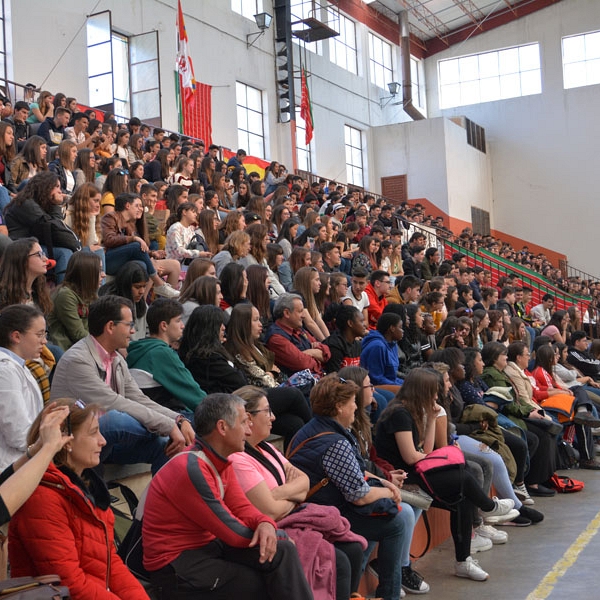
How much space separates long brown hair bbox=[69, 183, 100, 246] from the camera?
22.3ft

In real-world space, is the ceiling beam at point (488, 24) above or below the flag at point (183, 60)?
above

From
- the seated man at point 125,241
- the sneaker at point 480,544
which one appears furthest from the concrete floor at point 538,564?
the seated man at point 125,241

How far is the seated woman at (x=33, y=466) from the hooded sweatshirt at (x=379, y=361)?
443cm

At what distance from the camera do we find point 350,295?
9.31m

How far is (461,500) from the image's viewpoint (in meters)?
5.36

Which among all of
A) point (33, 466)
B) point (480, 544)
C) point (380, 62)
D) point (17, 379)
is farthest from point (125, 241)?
point (380, 62)

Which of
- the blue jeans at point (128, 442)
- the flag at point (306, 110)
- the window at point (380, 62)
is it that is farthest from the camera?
the window at point (380, 62)

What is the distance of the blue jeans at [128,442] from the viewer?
4082mm

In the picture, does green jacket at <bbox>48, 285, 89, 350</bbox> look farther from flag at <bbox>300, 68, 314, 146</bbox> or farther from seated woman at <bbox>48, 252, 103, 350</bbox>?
flag at <bbox>300, 68, 314, 146</bbox>

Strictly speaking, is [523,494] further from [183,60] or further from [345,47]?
[345,47]

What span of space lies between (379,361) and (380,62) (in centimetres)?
2337

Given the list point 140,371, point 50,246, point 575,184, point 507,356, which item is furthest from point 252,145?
point 140,371

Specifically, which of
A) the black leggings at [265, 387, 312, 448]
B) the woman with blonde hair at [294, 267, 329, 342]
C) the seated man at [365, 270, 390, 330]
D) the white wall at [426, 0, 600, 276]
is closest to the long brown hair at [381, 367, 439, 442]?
the black leggings at [265, 387, 312, 448]

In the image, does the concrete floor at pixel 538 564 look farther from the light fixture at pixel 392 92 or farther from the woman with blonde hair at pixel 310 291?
the light fixture at pixel 392 92
